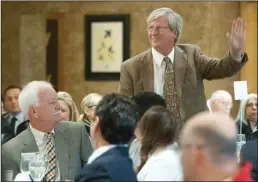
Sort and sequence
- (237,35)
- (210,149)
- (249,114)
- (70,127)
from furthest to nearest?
(249,114) → (70,127) → (237,35) → (210,149)

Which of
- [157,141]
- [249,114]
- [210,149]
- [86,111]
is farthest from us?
[249,114]

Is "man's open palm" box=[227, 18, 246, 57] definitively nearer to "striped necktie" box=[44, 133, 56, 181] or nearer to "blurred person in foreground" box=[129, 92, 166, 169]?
"blurred person in foreground" box=[129, 92, 166, 169]

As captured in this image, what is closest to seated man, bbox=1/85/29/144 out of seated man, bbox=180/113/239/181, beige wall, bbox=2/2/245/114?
beige wall, bbox=2/2/245/114

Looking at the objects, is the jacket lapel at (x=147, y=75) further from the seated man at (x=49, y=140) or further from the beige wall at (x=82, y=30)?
the beige wall at (x=82, y=30)

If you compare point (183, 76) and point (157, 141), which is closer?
point (157, 141)

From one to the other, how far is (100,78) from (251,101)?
7.23ft

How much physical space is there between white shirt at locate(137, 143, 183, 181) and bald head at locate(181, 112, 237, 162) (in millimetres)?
604

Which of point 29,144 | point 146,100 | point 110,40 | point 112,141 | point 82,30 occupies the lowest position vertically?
point 29,144

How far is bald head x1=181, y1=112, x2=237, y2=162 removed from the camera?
2678mm

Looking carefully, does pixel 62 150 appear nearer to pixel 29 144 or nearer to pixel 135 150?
pixel 29 144

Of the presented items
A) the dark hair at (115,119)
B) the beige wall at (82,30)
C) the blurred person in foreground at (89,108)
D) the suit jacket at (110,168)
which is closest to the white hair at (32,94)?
the dark hair at (115,119)

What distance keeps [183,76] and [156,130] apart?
102 centimetres

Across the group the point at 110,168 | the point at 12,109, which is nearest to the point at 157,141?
the point at 110,168

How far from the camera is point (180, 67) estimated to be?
4539 millimetres
